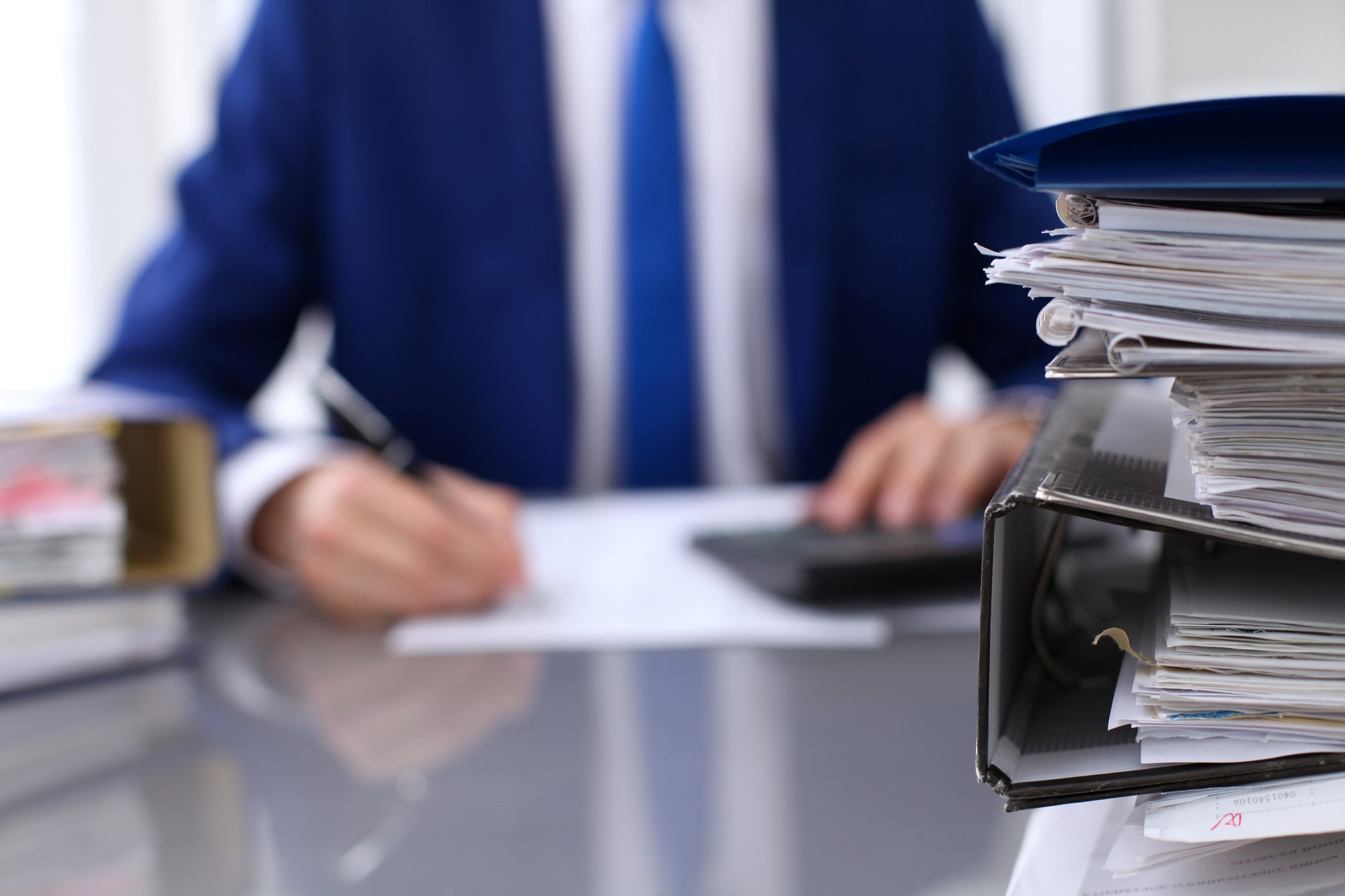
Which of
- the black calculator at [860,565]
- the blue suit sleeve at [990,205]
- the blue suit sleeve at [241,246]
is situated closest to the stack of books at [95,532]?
the black calculator at [860,565]

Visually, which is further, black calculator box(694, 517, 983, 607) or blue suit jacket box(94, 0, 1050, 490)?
blue suit jacket box(94, 0, 1050, 490)

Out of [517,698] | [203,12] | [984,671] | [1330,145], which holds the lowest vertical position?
[517,698]

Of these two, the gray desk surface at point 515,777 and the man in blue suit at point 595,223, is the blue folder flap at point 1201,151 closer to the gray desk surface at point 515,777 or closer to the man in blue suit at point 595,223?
the gray desk surface at point 515,777

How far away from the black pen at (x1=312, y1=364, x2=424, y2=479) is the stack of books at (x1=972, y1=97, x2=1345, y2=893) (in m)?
0.48

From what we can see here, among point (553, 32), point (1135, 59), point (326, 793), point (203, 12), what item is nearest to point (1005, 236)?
point (553, 32)

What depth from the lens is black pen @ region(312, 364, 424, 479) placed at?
62 cm

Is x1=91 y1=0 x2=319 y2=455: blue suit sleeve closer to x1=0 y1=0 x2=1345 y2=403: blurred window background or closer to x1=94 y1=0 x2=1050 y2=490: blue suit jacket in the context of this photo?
x1=94 y1=0 x2=1050 y2=490: blue suit jacket

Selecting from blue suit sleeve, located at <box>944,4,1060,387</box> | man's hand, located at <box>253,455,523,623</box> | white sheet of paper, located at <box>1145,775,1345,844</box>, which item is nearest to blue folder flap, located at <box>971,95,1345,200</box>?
white sheet of paper, located at <box>1145,775,1345,844</box>

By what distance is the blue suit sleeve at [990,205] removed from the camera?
4.25 ft

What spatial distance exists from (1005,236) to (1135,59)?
1.39 meters

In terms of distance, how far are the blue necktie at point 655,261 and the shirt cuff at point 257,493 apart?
0.47 meters

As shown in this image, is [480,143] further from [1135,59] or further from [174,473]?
[1135,59]

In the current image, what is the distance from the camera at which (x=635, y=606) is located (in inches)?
24.0

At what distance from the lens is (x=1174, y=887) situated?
0.79ft
